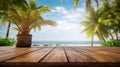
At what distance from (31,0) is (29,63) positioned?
7.91m

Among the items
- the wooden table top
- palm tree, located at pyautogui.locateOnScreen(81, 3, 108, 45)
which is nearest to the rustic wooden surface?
the wooden table top

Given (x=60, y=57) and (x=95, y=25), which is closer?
(x=60, y=57)

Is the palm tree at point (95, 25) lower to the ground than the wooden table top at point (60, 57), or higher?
higher

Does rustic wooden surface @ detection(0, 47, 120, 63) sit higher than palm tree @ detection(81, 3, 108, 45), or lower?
lower

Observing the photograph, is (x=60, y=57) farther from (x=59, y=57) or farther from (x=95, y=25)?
(x=95, y=25)

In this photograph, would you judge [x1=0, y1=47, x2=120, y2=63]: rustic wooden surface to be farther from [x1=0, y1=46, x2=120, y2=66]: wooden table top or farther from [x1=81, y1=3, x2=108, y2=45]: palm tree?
[x1=81, y1=3, x2=108, y2=45]: palm tree

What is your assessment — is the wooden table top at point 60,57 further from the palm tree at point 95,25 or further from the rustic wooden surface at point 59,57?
the palm tree at point 95,25

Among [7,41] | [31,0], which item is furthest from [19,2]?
[7,41]

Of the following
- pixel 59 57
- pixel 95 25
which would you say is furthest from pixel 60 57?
pixel 95 25

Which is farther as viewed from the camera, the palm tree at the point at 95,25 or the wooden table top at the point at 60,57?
the palm tree at the point at 95,25

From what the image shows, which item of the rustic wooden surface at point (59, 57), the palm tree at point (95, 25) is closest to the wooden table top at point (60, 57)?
the rustic wooden surface at point (59, 57)

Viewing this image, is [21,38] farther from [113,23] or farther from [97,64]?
[113,23]

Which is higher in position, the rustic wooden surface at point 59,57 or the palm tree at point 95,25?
the palm tree at point 95,25

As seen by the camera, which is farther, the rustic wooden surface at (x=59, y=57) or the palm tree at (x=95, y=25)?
the palm tree at (x=95, y=25)
